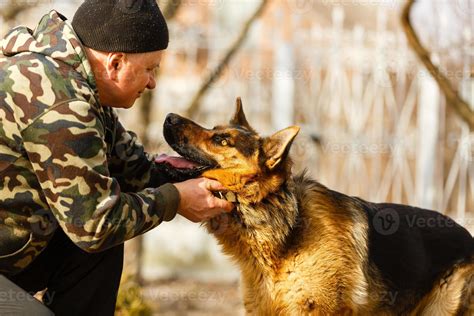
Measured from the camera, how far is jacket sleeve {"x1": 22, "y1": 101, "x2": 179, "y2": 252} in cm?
277

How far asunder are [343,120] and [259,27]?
2.97 m

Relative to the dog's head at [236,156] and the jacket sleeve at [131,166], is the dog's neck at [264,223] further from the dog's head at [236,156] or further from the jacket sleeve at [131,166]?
the jacket sleeve at [131,166]

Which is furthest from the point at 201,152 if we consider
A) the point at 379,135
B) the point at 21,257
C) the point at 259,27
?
the point at 259,27

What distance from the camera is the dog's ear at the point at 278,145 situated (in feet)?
12.0

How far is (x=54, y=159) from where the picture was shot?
2.77 metres

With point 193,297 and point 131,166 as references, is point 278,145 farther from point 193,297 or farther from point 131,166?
point 193,297

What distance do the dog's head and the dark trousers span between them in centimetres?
77

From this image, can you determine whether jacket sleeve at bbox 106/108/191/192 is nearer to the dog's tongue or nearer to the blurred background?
the dog's tongue

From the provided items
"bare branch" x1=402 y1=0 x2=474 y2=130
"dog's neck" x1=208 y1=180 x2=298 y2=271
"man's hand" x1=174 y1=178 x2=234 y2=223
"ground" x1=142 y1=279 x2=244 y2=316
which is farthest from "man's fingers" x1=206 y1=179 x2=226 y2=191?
"ground" x1=142 y1=279 x2=244 y2=316

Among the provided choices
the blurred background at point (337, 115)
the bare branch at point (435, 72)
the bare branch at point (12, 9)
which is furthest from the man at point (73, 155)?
the blurred background at point (337, 115)

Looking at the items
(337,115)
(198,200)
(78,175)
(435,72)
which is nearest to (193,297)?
(337,115)

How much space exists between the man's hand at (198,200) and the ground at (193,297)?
425cm

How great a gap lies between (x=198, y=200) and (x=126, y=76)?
0.71 m

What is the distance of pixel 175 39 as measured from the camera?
10250mm
